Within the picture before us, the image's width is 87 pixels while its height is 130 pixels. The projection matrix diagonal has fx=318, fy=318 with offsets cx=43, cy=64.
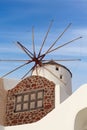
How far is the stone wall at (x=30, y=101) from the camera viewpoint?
1442 centimetres

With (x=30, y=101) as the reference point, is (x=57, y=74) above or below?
above

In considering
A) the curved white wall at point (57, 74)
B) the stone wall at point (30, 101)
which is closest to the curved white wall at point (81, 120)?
the stone wall at point (30, 101)

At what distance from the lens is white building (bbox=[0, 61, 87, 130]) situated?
11.4 metres

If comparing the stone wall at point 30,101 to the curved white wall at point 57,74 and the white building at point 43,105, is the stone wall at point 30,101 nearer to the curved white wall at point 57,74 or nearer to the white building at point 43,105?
the white building at point 43,105

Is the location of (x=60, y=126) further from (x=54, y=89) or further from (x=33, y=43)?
(x=33, y=43)

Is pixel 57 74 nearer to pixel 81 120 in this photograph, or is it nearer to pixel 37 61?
pixel 37 61

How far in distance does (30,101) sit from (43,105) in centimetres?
75

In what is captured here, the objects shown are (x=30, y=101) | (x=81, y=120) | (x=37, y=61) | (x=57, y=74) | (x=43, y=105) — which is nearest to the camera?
(x=81, y=120)

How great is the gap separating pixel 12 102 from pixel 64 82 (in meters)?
4.31

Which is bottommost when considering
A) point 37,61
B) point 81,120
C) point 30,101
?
point 81,120

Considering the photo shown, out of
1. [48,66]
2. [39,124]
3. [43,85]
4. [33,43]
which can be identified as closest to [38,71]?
[48,66]

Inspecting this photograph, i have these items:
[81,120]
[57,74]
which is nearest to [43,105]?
[81,120]

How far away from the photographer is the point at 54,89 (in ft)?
48.0

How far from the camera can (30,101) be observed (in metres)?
→ 14.9
